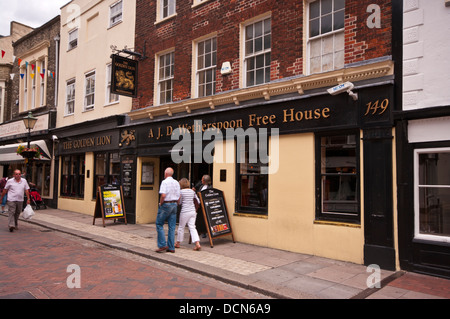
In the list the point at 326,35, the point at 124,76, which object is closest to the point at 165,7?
the point at 124,76

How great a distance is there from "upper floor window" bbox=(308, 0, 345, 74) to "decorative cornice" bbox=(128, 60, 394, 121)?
1.58ft

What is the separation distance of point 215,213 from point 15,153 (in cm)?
1560

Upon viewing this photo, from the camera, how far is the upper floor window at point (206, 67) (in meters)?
10.6

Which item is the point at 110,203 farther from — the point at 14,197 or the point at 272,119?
the point at 272,119

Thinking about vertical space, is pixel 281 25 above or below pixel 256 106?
above

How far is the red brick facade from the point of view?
721cm

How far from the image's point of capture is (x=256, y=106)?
898 centimetres

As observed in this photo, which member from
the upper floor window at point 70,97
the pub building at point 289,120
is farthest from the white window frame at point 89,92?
the pub building at point 289,120

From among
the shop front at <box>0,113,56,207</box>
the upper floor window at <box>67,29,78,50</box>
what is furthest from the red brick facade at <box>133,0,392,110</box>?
the shop front at <box>0,113,56,207</box>

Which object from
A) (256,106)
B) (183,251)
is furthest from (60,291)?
(256,106)

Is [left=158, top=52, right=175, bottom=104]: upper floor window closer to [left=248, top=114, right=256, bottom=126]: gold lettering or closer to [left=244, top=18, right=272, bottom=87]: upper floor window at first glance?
[left=244, top=18, right=272, bottom=87]: upper floor window

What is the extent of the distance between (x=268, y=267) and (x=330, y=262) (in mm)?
1389

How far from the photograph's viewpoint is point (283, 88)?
8375 millimetres
